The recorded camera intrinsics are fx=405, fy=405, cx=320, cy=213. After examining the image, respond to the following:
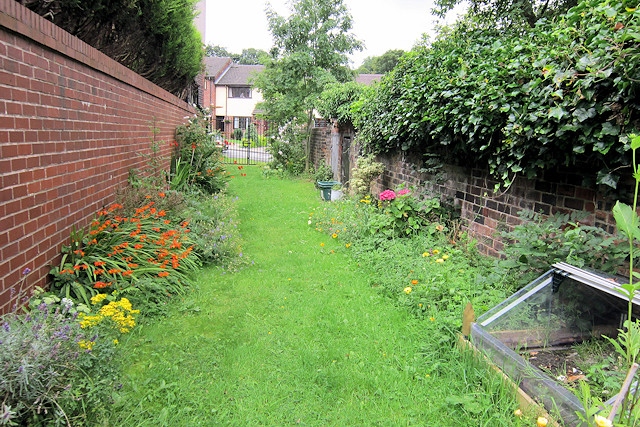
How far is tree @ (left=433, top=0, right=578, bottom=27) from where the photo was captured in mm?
7449

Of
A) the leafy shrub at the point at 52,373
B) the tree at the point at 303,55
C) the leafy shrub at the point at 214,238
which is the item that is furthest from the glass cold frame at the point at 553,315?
the tree at the point at 303,55

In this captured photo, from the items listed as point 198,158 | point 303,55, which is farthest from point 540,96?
point 303,55

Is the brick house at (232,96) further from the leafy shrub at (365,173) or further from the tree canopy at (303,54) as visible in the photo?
the leafy shrub at (365,173)

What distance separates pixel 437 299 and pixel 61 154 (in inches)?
131

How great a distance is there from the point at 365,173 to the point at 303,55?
8.91 meters

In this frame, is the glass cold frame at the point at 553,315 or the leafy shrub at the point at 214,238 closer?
the glass cold frame at the point at 553,315

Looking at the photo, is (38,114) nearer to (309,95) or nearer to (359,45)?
(309,95)

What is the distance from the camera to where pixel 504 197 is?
423 cm

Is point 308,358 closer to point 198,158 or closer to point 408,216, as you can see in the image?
point 408,216

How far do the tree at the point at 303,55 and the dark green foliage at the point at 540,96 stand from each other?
1055 centimetres

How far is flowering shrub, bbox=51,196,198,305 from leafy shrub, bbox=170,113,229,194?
3.52 meters

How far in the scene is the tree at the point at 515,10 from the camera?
24.4 feet

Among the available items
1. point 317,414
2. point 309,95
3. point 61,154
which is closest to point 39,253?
point 61,154

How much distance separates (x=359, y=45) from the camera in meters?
16.3
